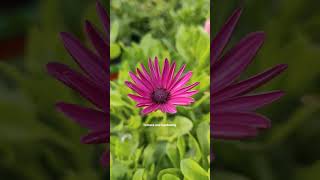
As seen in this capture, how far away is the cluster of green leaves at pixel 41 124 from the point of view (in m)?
0.51

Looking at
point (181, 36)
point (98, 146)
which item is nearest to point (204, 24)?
point (181, 36)

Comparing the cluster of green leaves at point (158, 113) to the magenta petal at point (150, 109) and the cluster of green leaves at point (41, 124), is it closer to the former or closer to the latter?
the magenta petal at point (150, 109)

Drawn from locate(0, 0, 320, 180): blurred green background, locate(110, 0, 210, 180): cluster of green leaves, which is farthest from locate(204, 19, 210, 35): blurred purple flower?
locate(0, 0, 320, 180): blurred green background

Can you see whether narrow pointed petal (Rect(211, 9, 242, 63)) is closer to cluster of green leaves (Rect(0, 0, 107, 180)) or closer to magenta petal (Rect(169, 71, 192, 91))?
magenta petal (Rect(169, 71, 192, 91))

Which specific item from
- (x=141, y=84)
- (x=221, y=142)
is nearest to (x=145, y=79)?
(x=141, y=84)

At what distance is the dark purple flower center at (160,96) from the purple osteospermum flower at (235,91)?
1.3 inches

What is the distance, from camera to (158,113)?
0.37 meters

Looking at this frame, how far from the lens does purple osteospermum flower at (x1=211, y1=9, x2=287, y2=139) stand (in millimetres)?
358

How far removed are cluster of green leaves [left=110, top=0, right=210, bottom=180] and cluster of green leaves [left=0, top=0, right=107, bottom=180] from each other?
5.0 inches

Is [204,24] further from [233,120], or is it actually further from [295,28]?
[295,28]

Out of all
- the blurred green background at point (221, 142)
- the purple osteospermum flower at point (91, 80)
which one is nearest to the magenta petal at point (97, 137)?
the purple osteospermum flower at point (91, 80)

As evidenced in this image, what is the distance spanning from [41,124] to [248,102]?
0.24m

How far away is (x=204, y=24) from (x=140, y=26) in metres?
0.05

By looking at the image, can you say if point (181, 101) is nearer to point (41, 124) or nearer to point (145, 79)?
point (145, 79)
